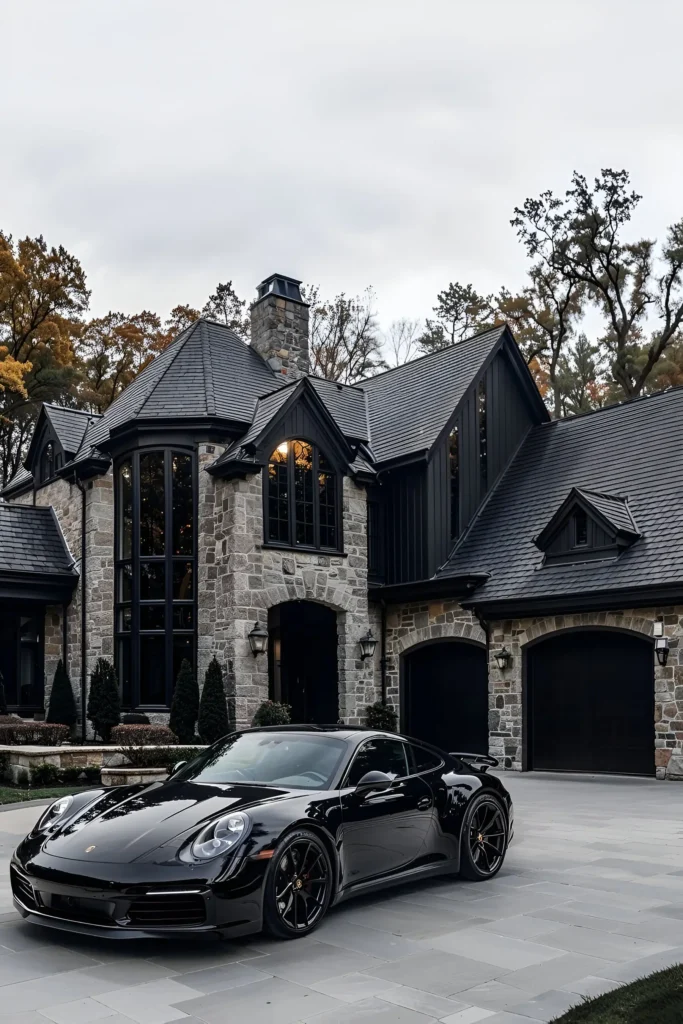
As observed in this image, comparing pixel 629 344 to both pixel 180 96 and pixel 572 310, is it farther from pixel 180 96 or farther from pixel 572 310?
pixel 180 96

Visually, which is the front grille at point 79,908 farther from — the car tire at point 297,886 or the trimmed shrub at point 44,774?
the trimmed shrub at point 44,774

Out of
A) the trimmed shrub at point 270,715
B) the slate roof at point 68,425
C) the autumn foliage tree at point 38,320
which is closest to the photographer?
the trimmed shrub at point 270,715

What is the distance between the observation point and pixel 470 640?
18.6m

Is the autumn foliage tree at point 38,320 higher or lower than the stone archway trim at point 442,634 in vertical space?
higher

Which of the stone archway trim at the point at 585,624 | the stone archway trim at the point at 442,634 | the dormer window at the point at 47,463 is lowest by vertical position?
the stone archway trim at the point at 442,634

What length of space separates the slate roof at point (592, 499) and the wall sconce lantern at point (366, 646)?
191cm

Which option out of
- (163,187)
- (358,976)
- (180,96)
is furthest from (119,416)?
(358,976)

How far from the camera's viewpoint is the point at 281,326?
23203 mm

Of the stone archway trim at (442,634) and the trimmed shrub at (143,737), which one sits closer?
the trimmed shrub at (143,737)

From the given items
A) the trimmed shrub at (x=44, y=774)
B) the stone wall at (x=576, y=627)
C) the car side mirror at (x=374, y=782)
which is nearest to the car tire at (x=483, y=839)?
the car side mirror at (x=374, y=782)

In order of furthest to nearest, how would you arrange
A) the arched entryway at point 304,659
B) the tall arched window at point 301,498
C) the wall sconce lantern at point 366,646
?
the arched entryway at point 304,659
the wall sconce lantern at point 366,646
the tall arched window at point 301,498

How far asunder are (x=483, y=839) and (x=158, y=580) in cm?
1226

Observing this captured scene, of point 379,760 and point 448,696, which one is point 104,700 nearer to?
point 448,696

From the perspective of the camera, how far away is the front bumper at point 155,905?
5.31 meters
